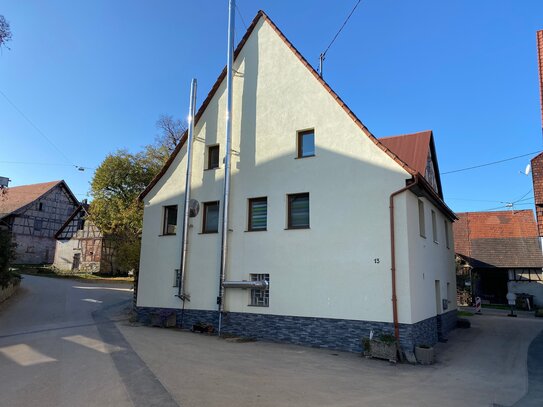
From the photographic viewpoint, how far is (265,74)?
14.9m

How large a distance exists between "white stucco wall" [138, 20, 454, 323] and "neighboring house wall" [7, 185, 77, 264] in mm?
36822

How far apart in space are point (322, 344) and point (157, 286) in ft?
24.0

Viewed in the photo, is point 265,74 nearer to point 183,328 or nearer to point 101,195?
point 183,328

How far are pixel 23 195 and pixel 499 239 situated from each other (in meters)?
52.4

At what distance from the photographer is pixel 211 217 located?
15.3m

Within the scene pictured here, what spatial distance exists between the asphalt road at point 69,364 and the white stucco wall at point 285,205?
334cm

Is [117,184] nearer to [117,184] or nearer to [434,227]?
[117,184]

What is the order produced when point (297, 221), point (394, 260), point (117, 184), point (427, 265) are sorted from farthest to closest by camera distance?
point (117, 184), point (427, 265), point (297, 221), point (394, 260)

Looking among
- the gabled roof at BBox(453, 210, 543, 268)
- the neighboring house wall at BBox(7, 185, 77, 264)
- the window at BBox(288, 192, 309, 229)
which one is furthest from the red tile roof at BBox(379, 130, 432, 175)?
the neighboring house wall at BBox(7, 185, 77, 264)

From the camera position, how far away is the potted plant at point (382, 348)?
10398 mm

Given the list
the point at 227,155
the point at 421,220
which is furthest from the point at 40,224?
the point at 421,220

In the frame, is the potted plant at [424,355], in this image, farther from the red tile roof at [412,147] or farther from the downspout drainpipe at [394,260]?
the red tile roof at [412,147]

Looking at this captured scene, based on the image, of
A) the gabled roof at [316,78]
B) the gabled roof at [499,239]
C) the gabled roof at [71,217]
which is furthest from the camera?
the gabled roof at [71,217]

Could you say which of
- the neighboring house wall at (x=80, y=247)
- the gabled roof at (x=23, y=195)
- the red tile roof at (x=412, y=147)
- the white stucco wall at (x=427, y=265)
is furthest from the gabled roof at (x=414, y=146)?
the gabled roof at (x=23, y=195)
